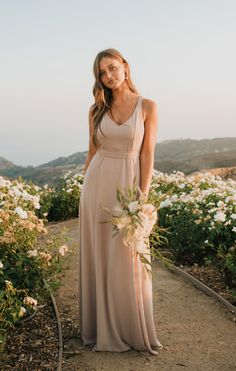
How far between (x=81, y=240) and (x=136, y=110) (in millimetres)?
1102

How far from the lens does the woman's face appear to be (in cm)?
361

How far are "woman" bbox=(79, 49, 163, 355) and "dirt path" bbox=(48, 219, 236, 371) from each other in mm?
143

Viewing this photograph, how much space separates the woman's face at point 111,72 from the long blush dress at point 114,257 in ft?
0.67

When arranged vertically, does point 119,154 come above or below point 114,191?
above

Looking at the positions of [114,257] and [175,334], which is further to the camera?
[175,334]

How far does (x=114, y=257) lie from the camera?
3.76 meters

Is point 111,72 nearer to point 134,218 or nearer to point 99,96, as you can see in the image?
point 99,96

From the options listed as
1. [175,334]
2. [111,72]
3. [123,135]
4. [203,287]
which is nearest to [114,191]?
[123,135]

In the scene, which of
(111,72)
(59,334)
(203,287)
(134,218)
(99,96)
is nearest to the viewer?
(134,218)

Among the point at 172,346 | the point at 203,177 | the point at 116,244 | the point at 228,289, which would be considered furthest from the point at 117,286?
the point at 203,177

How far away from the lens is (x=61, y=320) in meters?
4.64

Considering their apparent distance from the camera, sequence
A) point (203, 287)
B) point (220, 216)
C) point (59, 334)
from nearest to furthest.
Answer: point (59, 334)
point (203, 287)
point (220, 216)

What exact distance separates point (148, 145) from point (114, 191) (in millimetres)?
419

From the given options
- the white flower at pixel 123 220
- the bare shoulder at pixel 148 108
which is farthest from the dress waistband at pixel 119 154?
the white flower at pixel 123 220
